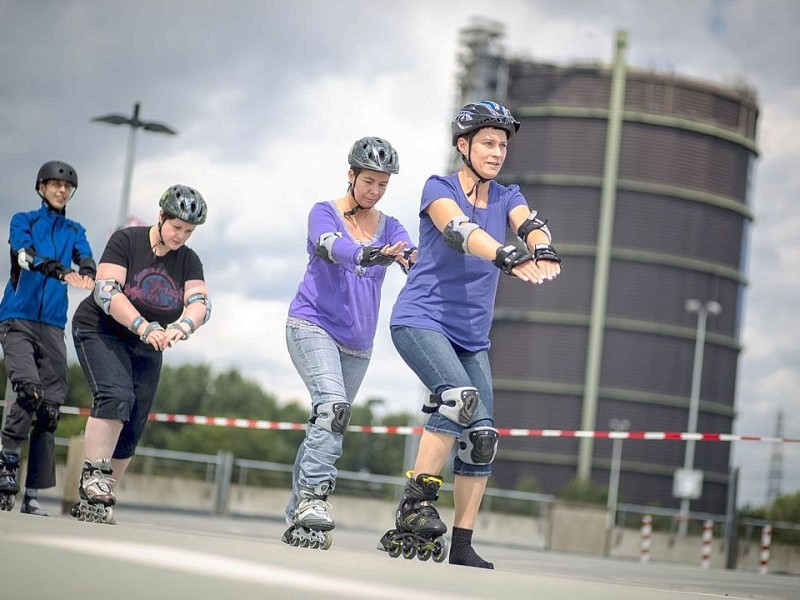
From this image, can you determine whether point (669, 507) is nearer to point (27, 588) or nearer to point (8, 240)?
point (8, 240)

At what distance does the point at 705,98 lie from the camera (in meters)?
53.0

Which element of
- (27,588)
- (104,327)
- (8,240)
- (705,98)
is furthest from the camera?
(705,98)

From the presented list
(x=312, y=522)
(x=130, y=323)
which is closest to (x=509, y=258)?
(x=312, y=522)

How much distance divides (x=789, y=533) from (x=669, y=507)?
89.0 feet

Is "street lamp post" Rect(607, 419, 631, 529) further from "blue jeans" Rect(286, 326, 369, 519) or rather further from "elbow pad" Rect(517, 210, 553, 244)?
"elbow pad" Rect(517, 210, 553, 244)

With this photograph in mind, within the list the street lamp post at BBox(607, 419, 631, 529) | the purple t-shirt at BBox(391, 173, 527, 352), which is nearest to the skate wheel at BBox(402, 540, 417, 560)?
the purple t-shirt at BBox(391, 173, 527, 352)

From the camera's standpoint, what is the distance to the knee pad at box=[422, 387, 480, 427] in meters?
5.51

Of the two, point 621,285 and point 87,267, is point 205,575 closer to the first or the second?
point 87,267

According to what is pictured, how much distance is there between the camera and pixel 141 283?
6797mm

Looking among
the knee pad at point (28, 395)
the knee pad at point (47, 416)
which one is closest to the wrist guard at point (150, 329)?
the knee pad at point (28, 395)

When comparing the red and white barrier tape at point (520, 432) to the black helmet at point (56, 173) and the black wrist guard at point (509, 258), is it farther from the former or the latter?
the black wrist guard at point (509, 258)

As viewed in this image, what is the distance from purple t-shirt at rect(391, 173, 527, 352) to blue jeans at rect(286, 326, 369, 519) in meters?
0.51

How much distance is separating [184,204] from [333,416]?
154cm

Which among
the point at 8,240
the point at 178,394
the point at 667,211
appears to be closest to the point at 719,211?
the point at 667,211
